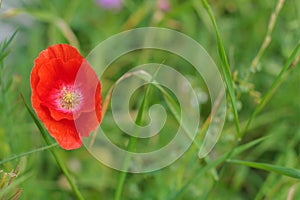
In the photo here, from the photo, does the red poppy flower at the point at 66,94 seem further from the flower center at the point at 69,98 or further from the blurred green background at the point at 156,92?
the blurred green background at the point at 156,92

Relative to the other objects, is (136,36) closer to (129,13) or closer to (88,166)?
(129,13)

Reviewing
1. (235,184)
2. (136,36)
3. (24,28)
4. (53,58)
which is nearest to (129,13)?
(136,36)

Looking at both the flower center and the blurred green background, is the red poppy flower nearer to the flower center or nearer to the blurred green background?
the flower center

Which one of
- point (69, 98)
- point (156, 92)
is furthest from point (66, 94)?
point (156, 92)

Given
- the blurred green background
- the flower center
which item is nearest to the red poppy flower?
the flower center

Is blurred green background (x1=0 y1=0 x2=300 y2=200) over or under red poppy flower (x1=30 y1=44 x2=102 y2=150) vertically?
under

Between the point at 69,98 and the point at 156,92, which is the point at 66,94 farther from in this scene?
the point at 156,92

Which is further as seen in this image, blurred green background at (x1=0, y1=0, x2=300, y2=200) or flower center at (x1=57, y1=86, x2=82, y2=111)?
blurred green background at (x1=0, y1=0, x2=300, y2=200)
